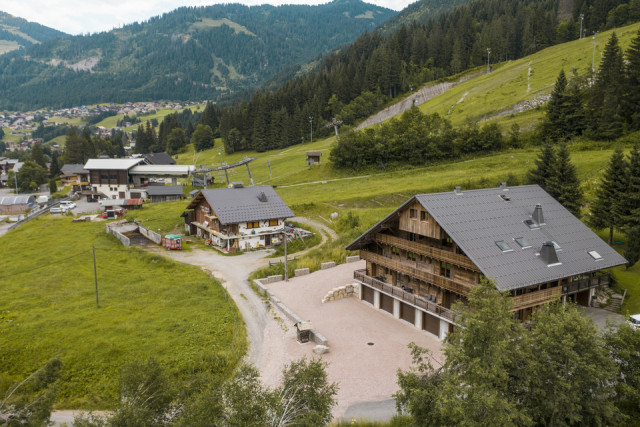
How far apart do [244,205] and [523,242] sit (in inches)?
1599

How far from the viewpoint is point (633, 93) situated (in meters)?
69.0

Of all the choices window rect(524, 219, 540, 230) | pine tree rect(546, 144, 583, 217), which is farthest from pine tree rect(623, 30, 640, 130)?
window rect(524, 219, 540, 230)

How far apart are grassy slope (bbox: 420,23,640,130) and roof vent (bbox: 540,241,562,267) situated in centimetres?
6332

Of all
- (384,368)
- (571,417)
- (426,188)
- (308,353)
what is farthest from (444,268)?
(426,188)

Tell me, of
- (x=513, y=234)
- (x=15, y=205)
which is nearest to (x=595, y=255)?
(x=513, y=234)

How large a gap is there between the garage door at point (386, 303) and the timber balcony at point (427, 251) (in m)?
4.75

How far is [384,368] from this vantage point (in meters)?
28.2

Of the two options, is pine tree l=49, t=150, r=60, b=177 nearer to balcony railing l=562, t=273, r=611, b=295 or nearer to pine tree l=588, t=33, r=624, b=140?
pine tree l=588, t=33, r=624, b=140

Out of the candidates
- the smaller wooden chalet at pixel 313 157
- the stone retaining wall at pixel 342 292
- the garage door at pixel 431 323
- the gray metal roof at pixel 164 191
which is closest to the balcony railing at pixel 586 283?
the garage door at pixel 431 323

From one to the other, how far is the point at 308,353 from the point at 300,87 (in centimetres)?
13580

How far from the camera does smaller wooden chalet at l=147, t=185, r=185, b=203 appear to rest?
94938 mm

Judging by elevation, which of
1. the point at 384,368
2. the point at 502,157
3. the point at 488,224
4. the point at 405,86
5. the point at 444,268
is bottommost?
the point at 384,368

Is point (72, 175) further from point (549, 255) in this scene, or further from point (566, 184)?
point (549, 255)

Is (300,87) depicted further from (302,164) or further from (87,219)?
(87,219)
